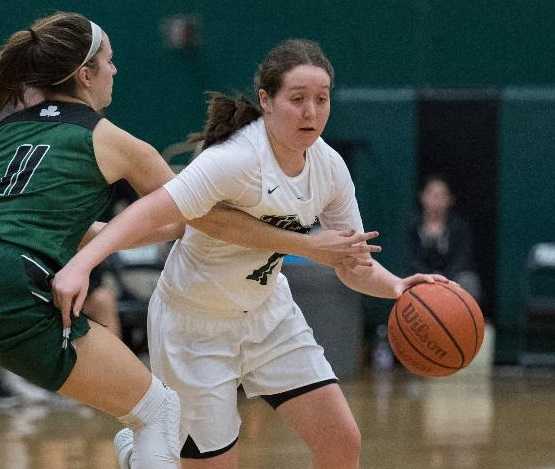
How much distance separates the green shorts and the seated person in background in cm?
607

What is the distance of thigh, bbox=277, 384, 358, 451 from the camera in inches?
155

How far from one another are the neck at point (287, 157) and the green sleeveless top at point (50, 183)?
659 millimetres

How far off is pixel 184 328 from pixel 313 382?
18.5 inches

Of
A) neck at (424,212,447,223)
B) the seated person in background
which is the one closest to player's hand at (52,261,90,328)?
the seated person in background

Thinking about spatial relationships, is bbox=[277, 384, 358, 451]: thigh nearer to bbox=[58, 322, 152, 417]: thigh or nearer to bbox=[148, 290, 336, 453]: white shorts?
bbox=[148, 290, 336, 453]: white shorts

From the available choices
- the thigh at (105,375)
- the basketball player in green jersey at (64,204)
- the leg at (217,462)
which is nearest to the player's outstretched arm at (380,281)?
the leg at (217,462)

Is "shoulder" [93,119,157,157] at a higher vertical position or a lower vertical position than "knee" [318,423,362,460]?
higher

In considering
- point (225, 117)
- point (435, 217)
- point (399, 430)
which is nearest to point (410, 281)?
point (225, 117)

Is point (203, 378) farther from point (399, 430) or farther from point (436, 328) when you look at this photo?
point (399, 430)

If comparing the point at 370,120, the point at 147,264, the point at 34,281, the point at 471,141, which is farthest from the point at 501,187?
the point at 34,281

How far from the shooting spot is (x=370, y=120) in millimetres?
10156

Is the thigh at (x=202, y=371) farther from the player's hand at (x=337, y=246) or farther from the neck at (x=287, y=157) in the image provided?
the neck at (x=287, y=157)

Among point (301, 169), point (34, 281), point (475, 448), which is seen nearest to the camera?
point (34, 281)

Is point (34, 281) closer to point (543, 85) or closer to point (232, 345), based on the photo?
point (232, 345)
